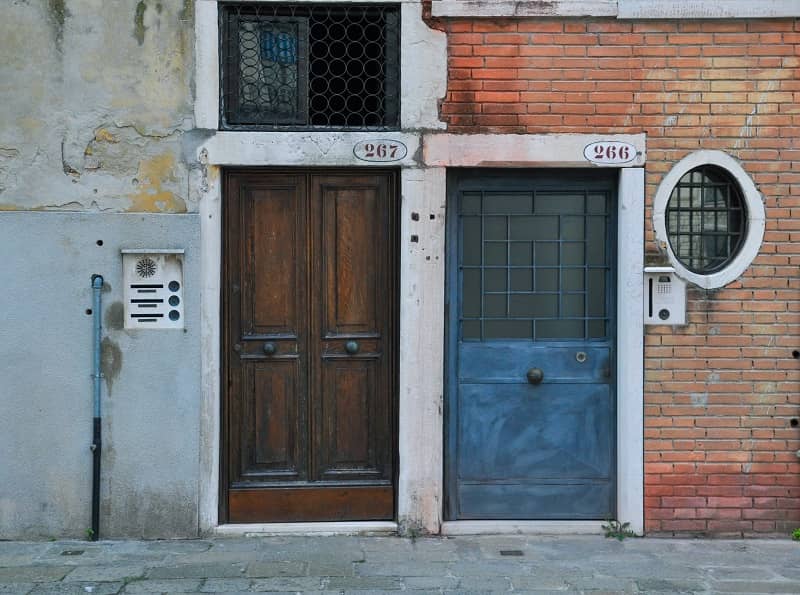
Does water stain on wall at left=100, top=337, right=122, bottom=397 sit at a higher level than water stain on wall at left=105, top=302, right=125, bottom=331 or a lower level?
lower

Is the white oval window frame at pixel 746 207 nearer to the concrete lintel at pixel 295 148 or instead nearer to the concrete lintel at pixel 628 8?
the concrete lintel at pixel 628 8

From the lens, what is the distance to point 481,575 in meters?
5.73

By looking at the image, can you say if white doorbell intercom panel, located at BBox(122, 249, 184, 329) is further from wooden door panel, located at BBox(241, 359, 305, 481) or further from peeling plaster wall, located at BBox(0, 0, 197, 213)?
wooden door panel, located at BBox(241, 359, 305, 481)

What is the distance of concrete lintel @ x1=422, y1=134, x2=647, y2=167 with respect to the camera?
6.38 m

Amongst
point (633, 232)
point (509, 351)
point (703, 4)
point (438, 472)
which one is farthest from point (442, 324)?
point (703, 4)

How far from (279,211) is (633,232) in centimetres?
240

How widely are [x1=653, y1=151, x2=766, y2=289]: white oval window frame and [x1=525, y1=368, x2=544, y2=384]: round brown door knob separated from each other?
1145 millimetres

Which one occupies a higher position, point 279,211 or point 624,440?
point 279,211

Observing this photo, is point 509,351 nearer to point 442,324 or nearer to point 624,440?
point 442,324

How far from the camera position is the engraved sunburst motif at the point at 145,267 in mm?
6340

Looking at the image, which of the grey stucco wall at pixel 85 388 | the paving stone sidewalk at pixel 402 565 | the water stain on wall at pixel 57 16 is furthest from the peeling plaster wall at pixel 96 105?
the paving stone sidewalk at pixel 402 565

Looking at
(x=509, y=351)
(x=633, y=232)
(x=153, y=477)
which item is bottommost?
(x=153, y=477)

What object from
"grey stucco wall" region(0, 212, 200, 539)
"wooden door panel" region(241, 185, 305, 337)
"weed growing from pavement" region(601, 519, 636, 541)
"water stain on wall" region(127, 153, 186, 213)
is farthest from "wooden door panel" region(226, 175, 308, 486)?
"weed growing from pavement" region(601, 519, 636, 541)

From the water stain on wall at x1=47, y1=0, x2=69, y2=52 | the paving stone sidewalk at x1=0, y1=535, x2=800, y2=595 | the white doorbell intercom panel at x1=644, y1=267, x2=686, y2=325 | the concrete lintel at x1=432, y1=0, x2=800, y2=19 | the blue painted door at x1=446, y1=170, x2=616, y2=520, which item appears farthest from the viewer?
the blue painted door at x1=446, y1=170, x2=616, y2=520
